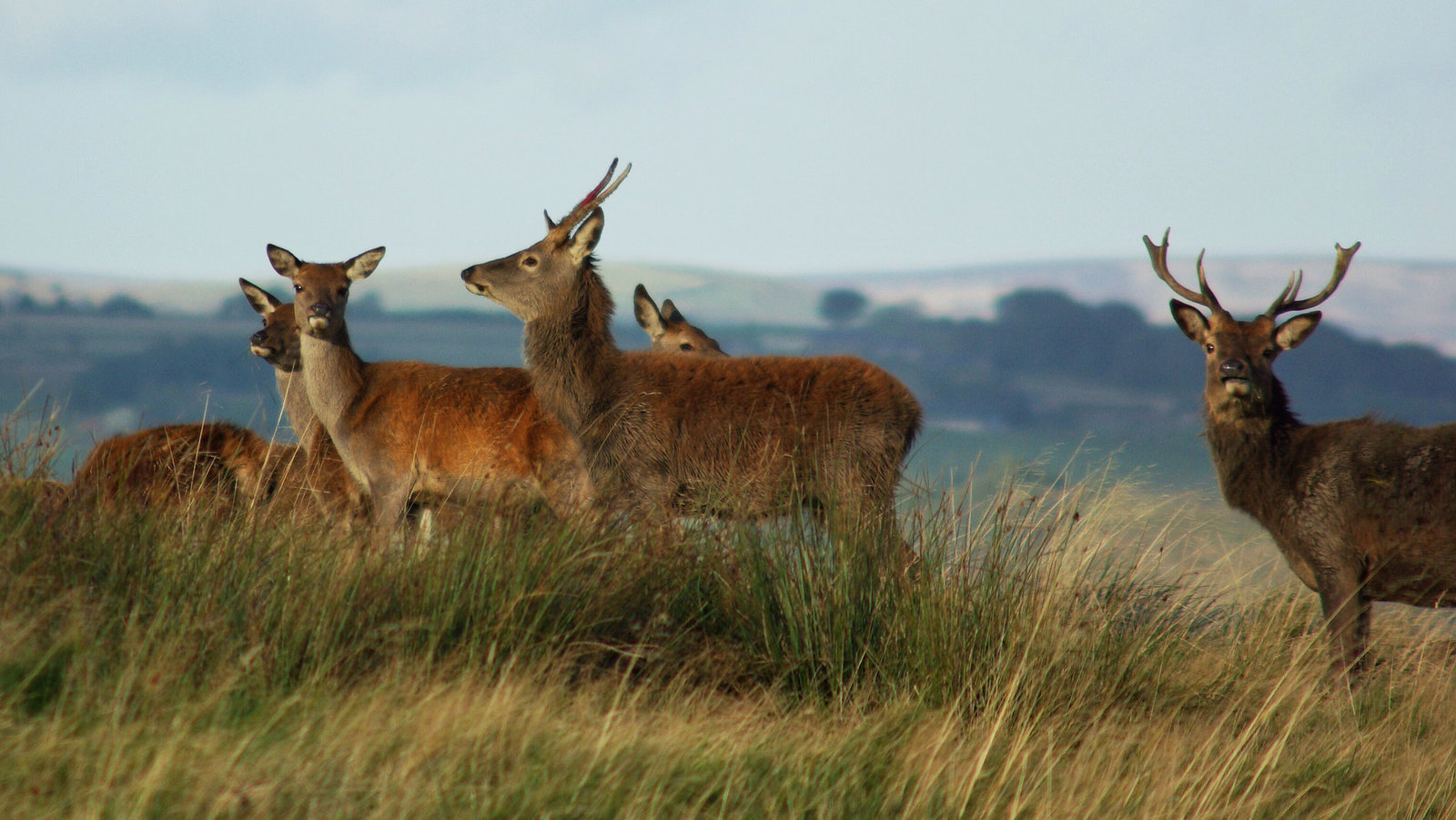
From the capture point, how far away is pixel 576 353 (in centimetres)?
866

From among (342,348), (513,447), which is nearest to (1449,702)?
(513,447)

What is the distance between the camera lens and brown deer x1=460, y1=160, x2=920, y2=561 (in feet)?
25.6

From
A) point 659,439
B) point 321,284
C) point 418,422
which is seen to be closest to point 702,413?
point 659,439

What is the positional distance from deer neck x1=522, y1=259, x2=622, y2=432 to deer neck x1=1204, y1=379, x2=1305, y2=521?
141 inches

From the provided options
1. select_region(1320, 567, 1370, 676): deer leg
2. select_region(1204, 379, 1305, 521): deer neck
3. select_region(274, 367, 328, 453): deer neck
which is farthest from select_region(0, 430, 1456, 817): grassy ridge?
select_region(274, 367, 328, 453): deer neck

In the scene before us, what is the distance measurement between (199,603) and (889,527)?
2.80 metres

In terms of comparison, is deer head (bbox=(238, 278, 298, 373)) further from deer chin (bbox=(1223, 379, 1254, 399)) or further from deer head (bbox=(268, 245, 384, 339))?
deer chin (bbox=(1223, 379, 1254, 399))

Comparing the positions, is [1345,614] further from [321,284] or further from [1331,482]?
[321,284]

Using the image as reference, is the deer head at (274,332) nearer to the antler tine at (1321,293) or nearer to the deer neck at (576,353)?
the deer neck at (576,353)

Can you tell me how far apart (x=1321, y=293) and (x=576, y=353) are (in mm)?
4603

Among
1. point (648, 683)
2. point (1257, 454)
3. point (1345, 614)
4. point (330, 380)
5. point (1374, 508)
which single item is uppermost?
point (330, 380)

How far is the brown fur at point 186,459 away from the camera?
764cm

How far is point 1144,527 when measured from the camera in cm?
730

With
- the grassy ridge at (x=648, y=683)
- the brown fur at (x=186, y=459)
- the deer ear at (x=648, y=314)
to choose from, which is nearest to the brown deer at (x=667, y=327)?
the deer ear at (x=648, y=314)
